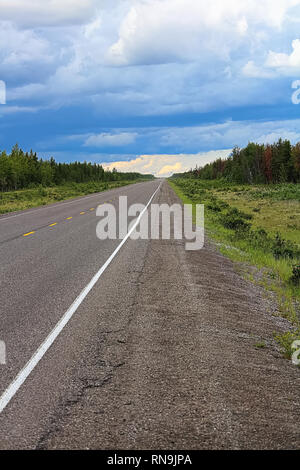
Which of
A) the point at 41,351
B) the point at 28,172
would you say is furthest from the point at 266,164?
the point at 41,351

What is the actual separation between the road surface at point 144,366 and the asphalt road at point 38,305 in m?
0.02

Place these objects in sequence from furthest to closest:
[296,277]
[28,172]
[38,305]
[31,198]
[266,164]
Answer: [266,164], [28,172], [31,198], [296,277], [38,305]

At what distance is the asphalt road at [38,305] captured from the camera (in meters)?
4.05

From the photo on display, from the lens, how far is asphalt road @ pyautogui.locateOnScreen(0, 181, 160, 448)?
13.3 feet

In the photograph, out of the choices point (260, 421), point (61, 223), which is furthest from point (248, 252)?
point (260, 421)

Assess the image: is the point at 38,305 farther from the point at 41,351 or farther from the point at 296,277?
the point at 296,277

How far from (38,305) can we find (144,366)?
2.93 meters

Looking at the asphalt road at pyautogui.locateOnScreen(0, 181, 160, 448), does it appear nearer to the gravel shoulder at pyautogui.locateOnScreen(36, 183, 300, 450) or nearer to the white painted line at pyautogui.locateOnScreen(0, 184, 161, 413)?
the white painted line at pyautogui.locateOnScreen(0, 184, 161, 413)

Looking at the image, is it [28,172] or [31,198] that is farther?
[28,172]

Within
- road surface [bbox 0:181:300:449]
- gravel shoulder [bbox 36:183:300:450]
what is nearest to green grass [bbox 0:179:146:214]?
road surface [bbox 0:181:300:449]

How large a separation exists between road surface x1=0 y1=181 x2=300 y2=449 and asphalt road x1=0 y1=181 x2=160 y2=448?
0.02m

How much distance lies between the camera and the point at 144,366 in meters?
5.10

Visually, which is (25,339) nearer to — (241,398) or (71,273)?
(241,398)

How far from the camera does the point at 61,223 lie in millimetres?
21406
